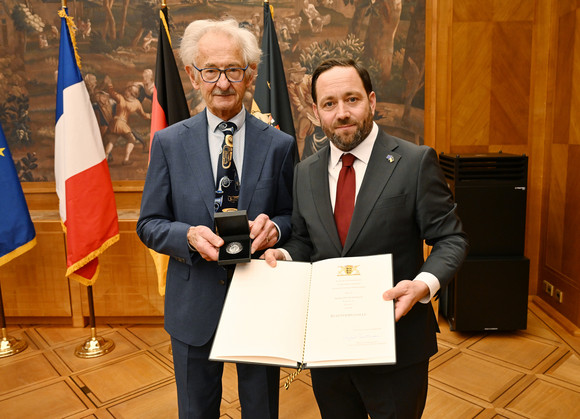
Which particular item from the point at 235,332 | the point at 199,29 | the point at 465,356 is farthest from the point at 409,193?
the point at 465,356

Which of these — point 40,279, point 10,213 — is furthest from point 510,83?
point 40,279

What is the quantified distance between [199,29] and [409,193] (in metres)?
0.96

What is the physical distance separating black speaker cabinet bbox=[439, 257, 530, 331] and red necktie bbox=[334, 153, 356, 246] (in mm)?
2323

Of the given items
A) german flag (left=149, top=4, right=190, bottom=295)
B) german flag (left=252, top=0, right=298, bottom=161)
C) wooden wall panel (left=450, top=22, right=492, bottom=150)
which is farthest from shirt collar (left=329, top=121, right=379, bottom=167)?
wooden wall panel (left=450, top=22, right=492, bottom=150)

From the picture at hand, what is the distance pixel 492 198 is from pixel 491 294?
2.48 ft

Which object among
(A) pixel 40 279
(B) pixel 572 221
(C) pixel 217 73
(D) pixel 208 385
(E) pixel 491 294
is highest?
(C) pixel 217 73

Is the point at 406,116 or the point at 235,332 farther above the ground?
the point at 406,116

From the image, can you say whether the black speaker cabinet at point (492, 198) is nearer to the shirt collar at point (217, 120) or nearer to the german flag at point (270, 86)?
the german flag at point (270, 86)

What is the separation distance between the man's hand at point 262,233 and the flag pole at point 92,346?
8.24 feet

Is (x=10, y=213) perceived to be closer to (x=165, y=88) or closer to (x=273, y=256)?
(x=165, y=88)

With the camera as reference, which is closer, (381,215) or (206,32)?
(381,215)

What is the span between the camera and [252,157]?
5.65 ft

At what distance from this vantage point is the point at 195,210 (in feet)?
5.51

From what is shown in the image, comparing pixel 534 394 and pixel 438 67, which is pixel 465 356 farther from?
pixel 438 67
